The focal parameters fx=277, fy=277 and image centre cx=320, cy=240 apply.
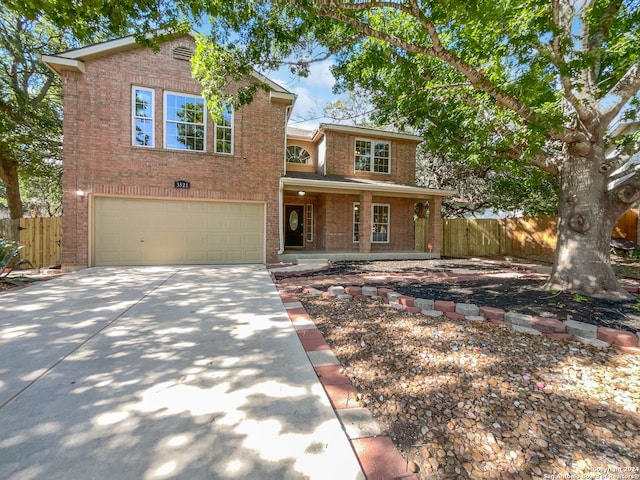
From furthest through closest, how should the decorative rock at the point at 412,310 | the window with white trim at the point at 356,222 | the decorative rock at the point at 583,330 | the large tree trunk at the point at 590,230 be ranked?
the window with white trim at the point at 356,222 < the large tree trunk at the point at 590,230 < the decorative rock at the point at 412,310 < the decorative rock at the point at 583,330

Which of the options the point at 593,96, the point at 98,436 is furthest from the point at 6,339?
the point at 593,96

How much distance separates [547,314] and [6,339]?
650cm

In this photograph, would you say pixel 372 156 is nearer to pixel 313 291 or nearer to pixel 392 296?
pixel 313 291

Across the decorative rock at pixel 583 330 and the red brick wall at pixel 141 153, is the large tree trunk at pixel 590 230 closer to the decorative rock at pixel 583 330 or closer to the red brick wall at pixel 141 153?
the decorative rock at pixel 583 330

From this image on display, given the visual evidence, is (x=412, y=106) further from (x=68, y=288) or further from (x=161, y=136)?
(x=68, y=288)

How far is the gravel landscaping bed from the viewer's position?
154 cm

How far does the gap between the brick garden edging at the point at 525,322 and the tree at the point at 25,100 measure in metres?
13.9

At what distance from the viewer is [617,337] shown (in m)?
2.91

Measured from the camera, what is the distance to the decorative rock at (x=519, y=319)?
336cm

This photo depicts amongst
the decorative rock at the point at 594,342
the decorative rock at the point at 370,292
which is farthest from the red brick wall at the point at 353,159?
the decorative rock at the point at 594,342

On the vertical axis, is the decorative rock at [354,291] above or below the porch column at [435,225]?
below

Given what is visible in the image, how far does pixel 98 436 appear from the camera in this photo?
1707 millimetres

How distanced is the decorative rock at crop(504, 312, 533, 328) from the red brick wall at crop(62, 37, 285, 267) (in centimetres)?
710

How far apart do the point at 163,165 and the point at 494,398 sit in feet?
31.1
